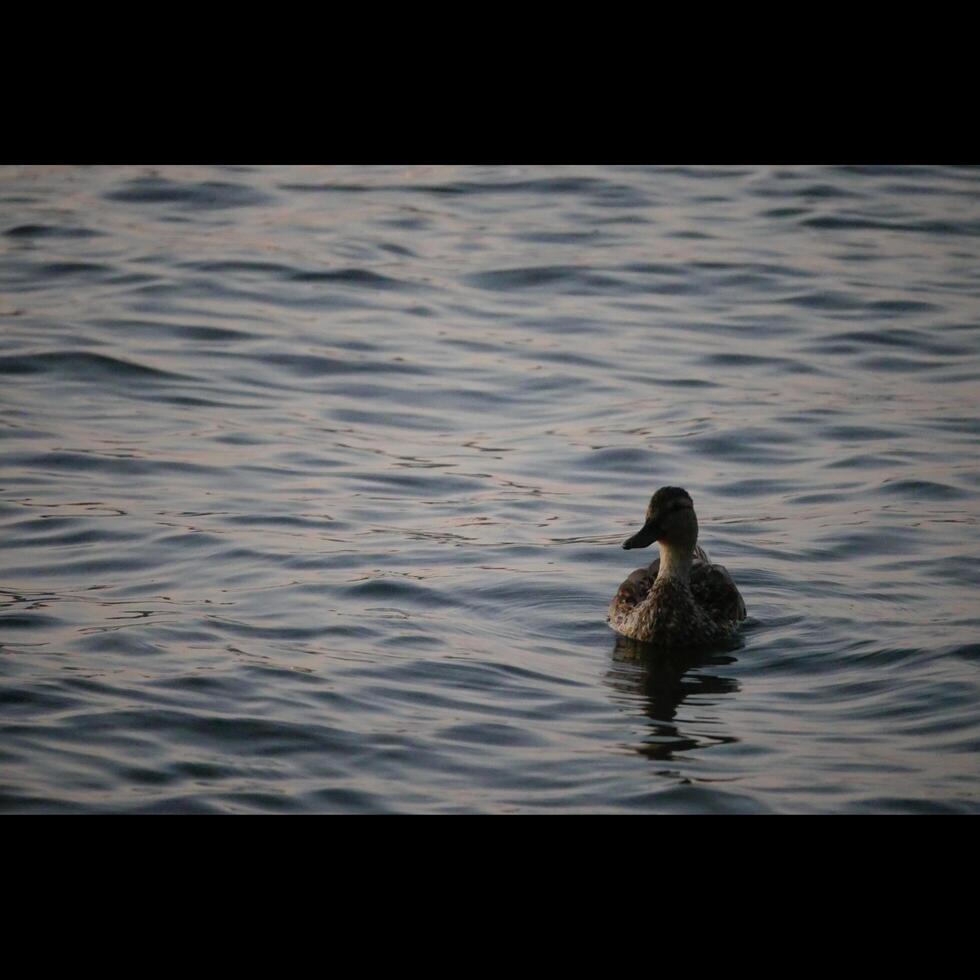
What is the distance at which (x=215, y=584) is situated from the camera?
371 inches

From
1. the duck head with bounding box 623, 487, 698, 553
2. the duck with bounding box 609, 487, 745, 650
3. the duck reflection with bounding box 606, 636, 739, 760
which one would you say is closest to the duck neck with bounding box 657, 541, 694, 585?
the duck with bounding box 609, 487, 745, 650

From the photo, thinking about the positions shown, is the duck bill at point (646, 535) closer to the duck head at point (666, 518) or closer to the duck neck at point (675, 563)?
the duck head at point (666, 518)

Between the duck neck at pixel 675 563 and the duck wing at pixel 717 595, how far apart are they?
8 cm

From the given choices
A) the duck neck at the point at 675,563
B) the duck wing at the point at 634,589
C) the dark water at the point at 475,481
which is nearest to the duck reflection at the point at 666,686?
the dark water at the point at 475,481

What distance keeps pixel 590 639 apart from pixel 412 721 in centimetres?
172

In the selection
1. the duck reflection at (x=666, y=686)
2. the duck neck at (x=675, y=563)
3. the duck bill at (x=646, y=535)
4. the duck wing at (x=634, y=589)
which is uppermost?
the duck bill at (x=646, y=535)

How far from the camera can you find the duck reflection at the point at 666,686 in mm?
7613

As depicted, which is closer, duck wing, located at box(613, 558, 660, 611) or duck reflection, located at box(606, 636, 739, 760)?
duck reflection, located at box(606, 636, 739, 760)

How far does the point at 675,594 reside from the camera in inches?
358

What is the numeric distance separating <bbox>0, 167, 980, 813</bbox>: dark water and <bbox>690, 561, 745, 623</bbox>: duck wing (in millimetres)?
207

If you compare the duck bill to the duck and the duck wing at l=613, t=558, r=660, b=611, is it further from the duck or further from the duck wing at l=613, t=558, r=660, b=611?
the duck wing at l=613, t=558, r=660, b=611

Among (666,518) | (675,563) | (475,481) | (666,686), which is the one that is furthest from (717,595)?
(475,481)

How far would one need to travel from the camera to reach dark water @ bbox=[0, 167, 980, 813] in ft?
24.2

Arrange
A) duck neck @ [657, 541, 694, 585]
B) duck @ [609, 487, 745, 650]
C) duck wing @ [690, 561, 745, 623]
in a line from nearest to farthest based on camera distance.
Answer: duck @ [609, 487, 745, 650] < duck wing @ [690, 561, 745, 623] < duck neck @ [657, 541, 694, 585]
